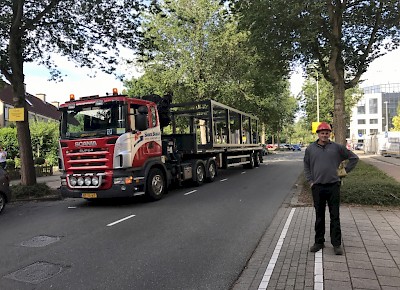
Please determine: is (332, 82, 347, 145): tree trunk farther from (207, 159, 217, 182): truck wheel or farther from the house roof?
the house roof

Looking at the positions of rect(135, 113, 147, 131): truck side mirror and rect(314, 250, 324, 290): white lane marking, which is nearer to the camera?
rect(314, 250, 324, 290): white lane marking

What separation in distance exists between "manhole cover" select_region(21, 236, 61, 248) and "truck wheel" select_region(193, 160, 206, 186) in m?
7.93

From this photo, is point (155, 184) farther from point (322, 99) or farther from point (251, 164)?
point (322, 99)

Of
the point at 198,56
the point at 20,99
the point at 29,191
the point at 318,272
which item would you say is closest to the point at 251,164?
the point at 198,56

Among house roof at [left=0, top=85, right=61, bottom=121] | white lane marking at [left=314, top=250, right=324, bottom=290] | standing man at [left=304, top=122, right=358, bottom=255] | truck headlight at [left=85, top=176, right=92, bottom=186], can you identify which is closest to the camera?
white lane marking at [left=314, top=250, right=324, bottom=290]

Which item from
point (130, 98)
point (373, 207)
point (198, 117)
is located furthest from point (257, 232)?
point (198, 117)

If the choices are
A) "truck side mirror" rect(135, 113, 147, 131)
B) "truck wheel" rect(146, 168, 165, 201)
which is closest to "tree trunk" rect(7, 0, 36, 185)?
"truck wheel" rect(146, 168, 165, 201)

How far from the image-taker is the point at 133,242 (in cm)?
654

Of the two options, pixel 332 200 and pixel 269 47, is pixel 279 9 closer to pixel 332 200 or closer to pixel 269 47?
pixel 269 47

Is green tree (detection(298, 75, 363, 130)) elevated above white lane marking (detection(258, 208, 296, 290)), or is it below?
above

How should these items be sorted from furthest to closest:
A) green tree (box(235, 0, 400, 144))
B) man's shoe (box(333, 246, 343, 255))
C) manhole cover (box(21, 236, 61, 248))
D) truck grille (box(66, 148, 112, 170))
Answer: green tree (box(235, 0, 400, 144)), truck grille (box(66, 148, 112, 170)), manhole cover (box(21, 236, 61, 248)), man's shoe (box(333, 246, 343, 255))

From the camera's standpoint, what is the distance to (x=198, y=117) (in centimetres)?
1712

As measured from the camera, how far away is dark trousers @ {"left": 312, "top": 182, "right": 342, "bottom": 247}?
5.31 meters

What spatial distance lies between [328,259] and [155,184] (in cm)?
696
